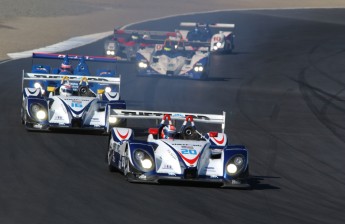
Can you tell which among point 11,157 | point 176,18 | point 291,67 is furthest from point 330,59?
point 11,157

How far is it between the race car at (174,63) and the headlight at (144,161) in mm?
22843

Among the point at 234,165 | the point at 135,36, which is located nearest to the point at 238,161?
the point at 234,165

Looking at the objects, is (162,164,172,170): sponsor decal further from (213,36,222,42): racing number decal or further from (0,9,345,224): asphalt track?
(213,36,222,42): racing number decal

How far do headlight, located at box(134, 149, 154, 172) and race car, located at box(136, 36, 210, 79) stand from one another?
2284cm

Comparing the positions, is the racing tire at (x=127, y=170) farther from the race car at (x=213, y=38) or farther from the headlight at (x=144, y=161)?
the race car at (x=213, y=38)

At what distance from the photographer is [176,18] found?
2948 inches

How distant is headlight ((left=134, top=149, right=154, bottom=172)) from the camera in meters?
17.5

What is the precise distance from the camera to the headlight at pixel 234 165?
1781 centimetres

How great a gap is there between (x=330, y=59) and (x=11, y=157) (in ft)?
105

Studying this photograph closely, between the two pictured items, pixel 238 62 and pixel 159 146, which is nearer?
pixel 159 146

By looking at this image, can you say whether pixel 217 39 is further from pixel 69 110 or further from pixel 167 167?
pixel 167 167

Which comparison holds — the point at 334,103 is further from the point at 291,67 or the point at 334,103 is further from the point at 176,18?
the point at 176,18

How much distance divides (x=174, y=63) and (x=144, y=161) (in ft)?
76.0

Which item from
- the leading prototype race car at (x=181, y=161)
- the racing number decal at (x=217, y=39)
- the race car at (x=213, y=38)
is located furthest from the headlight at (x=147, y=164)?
the racing number decal at (x=217, y=39)
